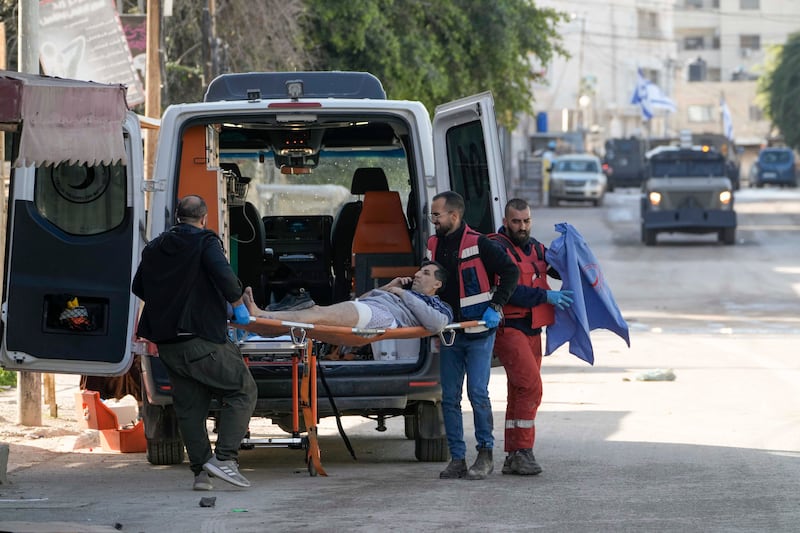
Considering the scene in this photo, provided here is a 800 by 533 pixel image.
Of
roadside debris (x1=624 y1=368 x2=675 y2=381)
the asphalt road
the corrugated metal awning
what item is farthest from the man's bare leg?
roadside debris (x1=624 y1=368 x2=675 y2=381)

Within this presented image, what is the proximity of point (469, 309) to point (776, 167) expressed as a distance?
61.4 metres

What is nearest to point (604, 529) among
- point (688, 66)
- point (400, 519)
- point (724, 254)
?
A: point (400, 519)

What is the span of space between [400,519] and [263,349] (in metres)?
2.01

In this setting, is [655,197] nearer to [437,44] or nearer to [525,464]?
[437,44]

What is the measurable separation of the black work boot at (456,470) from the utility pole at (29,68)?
388 centimetres

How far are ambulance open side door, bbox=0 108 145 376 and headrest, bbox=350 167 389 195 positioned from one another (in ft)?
8.37

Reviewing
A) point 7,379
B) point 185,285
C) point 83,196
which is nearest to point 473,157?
point 185,285

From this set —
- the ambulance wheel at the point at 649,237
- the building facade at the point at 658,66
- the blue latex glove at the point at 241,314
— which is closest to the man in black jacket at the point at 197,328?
the blue latex glove at the point at 241,314

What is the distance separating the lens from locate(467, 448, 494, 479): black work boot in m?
9.08

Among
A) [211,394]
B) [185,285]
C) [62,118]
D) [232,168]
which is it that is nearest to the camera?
[62,118]

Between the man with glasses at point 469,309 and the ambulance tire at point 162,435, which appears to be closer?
the man with glasses at point 469,309

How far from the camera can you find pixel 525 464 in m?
9.17

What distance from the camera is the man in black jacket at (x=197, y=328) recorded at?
27.7 ft

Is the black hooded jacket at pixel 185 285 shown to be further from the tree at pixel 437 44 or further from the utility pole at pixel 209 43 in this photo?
the tree at pixel 437 44
